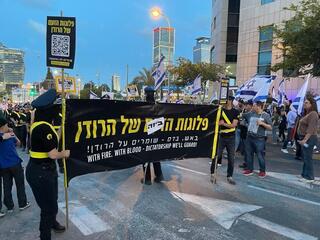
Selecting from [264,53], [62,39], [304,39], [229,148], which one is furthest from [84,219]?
[264,53]

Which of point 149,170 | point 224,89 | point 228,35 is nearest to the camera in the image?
point 149,170

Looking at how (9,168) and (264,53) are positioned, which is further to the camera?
(264,53)

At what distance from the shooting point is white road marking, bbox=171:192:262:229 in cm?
587

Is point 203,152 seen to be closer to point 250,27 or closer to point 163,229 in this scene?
A: point 163,229

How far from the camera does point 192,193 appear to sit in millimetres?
7363

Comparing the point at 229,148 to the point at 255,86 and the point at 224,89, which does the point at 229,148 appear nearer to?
the point at 224,89

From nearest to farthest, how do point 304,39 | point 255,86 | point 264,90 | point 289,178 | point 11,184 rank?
1. point 11,184
2. point 289,178
3. point 264,90
4. point 255,86
5. point 304,39

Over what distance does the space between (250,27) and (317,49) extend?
31235 mm

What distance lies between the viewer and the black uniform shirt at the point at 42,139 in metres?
4.41

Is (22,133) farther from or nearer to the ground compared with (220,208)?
farther from the ground

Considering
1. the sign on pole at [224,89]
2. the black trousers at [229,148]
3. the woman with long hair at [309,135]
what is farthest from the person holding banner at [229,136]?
the woman with long hair at [309,135]

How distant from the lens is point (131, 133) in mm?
6273

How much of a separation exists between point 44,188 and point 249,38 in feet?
145

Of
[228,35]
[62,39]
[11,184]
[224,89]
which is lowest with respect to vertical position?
[11,184]
